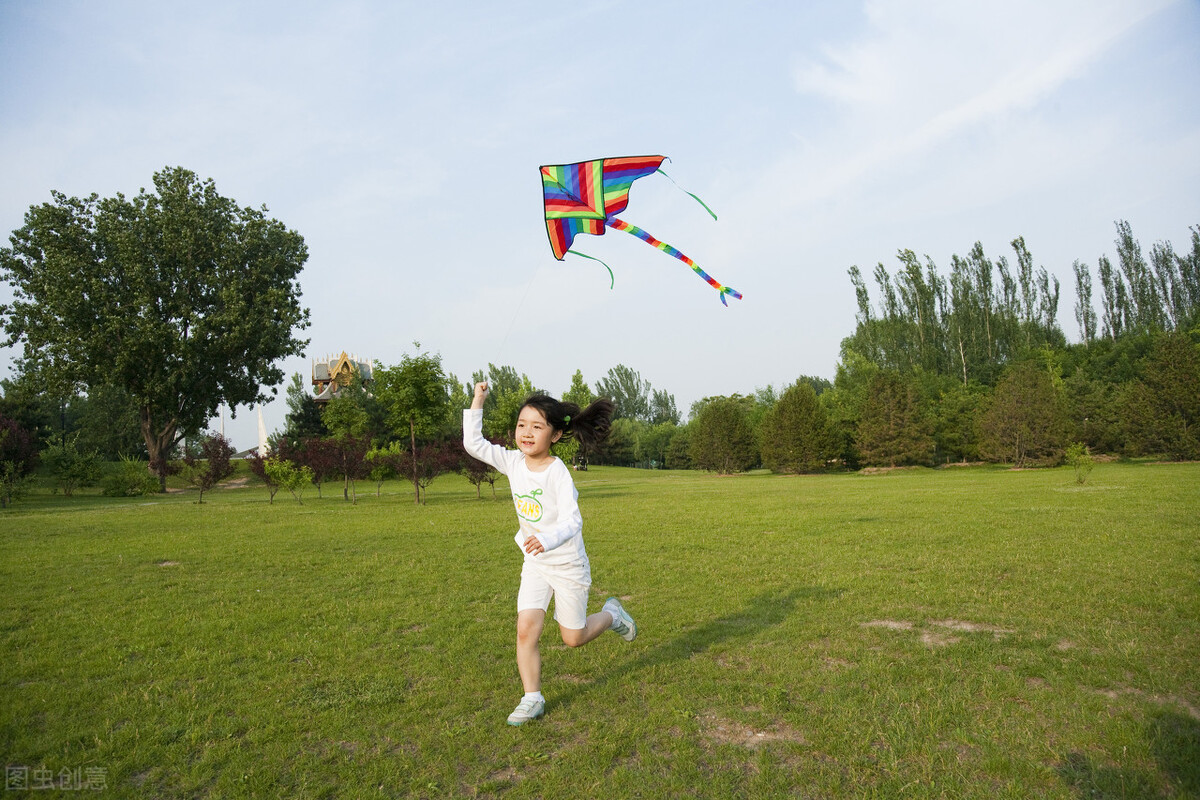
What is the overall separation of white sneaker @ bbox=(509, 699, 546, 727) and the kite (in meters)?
3.76

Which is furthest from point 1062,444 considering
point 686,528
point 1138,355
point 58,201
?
point 58,201

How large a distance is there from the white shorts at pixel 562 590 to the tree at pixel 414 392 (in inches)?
755

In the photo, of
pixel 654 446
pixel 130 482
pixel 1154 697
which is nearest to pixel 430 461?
pixel 130 482

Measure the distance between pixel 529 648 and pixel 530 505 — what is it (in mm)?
962

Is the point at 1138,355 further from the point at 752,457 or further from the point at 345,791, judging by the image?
the point at 345,791

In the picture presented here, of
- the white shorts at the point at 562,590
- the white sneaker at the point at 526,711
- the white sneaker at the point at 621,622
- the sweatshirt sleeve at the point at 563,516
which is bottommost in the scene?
the white sneaker at the point at 526,711

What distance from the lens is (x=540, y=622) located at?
471 cm

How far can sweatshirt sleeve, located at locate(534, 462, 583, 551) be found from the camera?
443 centimetres

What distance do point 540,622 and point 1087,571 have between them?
7449 mm

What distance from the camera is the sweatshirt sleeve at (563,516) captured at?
175 inches

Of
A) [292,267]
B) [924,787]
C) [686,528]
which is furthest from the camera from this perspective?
[292,267]

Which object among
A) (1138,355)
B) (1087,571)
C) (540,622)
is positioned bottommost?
(1087,571)

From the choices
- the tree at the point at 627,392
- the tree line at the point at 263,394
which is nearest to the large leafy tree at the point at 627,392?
the tree at the point at 627,392

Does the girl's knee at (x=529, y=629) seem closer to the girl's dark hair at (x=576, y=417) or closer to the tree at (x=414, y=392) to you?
the girl's dark hair at (x=576, y=417)
